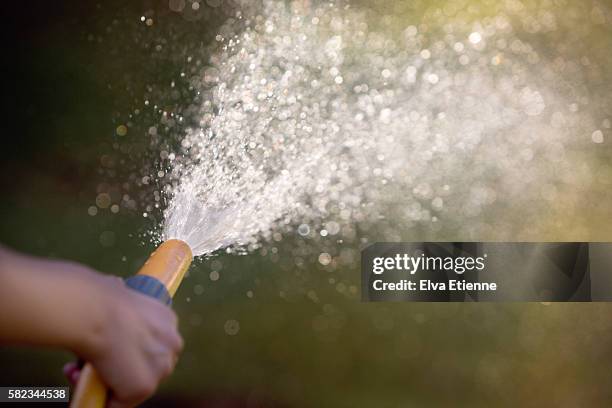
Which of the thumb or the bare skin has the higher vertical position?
the bare skin

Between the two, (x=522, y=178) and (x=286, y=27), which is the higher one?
(x=286, y=27)

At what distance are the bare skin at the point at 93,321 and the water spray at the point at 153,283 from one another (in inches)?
0.5

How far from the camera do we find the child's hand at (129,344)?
366 millimetres

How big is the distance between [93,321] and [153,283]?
0.10m

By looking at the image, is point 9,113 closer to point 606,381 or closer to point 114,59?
point 114,59

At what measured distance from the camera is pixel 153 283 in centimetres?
45

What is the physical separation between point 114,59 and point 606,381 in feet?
4.59

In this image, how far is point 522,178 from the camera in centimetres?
140

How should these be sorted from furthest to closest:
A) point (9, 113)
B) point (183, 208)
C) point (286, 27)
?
point (9, 113) → point (286, 27) → point (183, 208)

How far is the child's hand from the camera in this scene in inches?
14.4

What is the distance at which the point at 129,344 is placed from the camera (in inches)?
14.6

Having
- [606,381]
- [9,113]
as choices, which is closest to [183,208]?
[9,113]

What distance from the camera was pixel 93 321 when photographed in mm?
357

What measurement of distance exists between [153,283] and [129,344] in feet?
0.29
